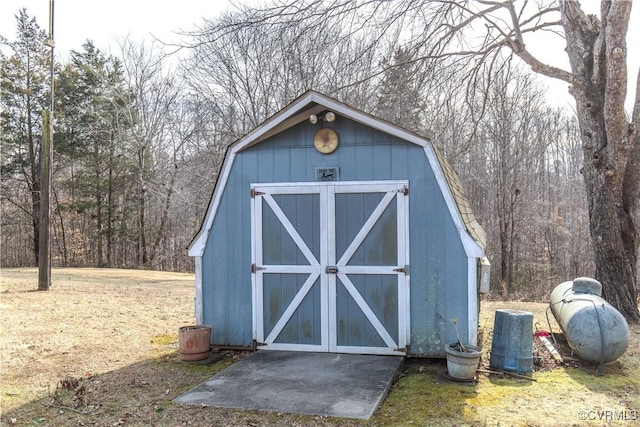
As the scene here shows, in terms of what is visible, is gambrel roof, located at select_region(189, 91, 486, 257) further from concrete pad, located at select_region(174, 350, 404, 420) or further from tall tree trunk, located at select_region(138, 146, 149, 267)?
tall tree trunk, located at select_region(138, 146, 149, 267)

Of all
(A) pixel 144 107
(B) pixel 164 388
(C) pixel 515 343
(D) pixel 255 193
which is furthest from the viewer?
(A) pixel 144 107

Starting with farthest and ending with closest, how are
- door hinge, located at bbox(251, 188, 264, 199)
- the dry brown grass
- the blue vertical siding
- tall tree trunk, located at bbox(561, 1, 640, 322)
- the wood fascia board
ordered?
tall tree trunk, located at bbox(561, 1, 640, 322)
door hinge, located at bbox(251, 188, 264, 199)
the blue vertical siding
the wood fascia board
the dry brown grass

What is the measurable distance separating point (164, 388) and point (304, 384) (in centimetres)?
149

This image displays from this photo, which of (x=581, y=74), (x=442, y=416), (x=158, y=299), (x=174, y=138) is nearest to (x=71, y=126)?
(x=174, y=138)

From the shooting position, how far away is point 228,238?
20.6ft

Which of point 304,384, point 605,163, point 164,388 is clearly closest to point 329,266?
point 304,384

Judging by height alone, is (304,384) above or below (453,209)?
below

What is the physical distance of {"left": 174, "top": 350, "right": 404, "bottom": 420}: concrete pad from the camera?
13.8 ft

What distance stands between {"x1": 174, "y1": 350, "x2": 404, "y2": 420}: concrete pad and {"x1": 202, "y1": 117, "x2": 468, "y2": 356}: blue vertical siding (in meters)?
0.52

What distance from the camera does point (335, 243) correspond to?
5.92 m

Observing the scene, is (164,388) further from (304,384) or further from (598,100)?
(598,100)

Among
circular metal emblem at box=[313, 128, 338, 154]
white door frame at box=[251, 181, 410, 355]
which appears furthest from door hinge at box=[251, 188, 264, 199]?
circular metal emblem at box=[313, 128, 338, 154]

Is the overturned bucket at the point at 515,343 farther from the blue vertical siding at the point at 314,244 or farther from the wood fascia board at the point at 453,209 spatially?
the wood fascia board at the point at 453,209

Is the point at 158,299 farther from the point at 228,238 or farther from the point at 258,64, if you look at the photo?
→ the point at 258,64
